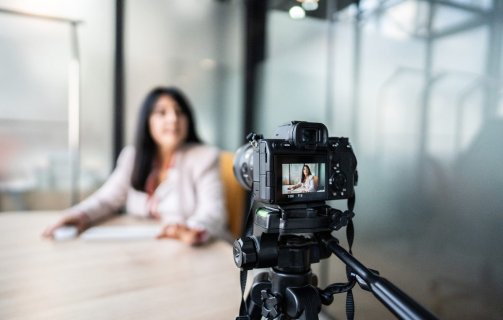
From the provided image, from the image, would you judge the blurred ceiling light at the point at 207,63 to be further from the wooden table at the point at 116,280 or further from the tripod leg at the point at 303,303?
the tripod leg at the point at 303,303

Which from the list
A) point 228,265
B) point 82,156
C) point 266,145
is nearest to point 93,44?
point 82,156

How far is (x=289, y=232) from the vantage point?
62 cm

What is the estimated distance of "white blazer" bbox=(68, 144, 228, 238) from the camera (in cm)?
156

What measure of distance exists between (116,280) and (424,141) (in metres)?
0.94

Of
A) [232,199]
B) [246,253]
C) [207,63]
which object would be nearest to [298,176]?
[246,253]

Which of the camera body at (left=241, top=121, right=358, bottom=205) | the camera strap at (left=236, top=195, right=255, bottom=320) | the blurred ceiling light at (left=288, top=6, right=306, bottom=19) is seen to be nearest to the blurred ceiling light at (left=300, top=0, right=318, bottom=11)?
the blurred ceiling light at (left=288, top=6, right=306, bottom=19)

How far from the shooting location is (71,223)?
4.43 feet

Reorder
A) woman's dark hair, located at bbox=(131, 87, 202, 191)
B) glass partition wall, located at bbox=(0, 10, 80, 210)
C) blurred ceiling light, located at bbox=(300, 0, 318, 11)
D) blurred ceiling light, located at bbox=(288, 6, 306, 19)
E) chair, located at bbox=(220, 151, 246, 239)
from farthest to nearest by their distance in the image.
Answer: glass partition wall, located at bbox=(0, 10, 80, 210), chair, located at bbox=(220, 151, 246, 239), woman's dark hair, located at bbox=(131, 87, 202, 191), blurred ceiling light, located at bbox=(288, 6, 306, 19), blurred ceiling light, located at bbox=(300, 0, 318, 11)

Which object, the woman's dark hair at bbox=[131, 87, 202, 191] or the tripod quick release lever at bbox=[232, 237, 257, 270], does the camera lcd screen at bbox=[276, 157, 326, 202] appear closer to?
the tripod quick release lever at bbox=[232, 237, 257, 270]

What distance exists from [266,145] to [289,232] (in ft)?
0.56

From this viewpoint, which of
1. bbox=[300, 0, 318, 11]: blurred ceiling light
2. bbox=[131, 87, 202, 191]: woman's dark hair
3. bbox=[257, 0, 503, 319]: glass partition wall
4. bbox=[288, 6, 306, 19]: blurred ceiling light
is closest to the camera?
bbox=[257, 0, 503, 319]: glass partition wall

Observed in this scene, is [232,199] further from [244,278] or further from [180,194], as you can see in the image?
[244,278]

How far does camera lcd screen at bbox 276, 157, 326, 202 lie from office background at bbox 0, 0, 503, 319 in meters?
0.42

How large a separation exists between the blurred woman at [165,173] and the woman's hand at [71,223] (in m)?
0.10
